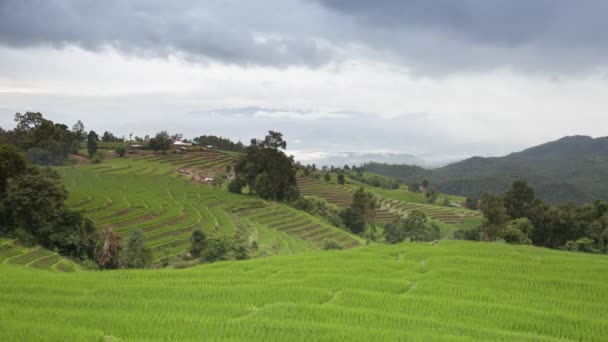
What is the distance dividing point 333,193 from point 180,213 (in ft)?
192

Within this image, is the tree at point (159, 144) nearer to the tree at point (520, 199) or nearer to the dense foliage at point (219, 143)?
the dense foliage at point (219, 143)

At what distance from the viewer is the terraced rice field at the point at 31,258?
19.2 meters

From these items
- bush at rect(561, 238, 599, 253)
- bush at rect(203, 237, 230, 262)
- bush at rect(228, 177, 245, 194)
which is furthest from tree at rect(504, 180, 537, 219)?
bush at rect(203, 237, 230, 262)

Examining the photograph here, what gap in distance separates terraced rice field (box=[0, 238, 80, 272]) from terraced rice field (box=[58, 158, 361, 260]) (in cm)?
830

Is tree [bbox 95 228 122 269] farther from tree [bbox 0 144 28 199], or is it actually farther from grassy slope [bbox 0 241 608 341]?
tree [bbox 0 144 28 199]

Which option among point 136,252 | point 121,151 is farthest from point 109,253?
point 121,151

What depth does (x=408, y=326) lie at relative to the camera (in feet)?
24.9

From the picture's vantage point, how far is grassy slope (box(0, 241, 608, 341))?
7.14 metres

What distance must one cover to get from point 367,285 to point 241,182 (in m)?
57.4

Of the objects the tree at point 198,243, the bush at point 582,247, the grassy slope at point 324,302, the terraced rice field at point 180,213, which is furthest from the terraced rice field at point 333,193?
the grassy slope at point 324,302

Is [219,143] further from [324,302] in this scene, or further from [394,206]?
[324,302]

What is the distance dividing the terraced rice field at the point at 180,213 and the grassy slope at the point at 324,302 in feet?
40.3

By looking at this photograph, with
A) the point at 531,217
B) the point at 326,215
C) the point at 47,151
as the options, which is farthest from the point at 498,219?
the point at 47,151

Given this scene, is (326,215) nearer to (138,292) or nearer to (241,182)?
(241,182)
